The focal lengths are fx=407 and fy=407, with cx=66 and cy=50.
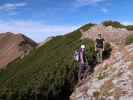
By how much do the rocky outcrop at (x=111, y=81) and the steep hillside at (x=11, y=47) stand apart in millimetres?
40217

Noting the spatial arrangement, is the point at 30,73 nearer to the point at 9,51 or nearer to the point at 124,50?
the point at 124,50

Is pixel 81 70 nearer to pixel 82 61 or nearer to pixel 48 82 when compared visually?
pixel 82 61

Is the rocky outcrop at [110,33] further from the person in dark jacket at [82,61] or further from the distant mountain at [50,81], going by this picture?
the person in dark jacket at [82,61]

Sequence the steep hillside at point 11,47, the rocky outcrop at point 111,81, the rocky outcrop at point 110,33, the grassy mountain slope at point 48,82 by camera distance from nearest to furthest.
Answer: the rocky outcrop at point 111,81
the grassy mountain slope at point 48,82
the rocky outcrop at point 110,33
the steep hillside at point 11,47

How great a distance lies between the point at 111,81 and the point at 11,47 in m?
55.1

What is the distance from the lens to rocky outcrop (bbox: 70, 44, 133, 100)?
28766mm

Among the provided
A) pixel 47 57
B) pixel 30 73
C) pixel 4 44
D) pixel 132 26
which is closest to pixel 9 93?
pixel 30 73

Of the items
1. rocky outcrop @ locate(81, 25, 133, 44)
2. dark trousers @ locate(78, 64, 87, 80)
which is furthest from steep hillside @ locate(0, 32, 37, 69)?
dark trousers @ locate(78, 64, 87, 80)

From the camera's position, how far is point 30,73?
43.4 m

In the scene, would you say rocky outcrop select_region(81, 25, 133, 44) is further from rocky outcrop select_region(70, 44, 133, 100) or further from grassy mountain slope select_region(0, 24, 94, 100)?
rocky outcrop select_region(70, 44, 133, 100)

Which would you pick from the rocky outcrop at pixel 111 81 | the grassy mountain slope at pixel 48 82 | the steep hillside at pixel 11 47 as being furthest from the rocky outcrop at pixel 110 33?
the steep hillside at pixel 11 47

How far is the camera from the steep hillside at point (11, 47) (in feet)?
254

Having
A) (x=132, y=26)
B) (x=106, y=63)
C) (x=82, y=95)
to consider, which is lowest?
(x=82, y=95)

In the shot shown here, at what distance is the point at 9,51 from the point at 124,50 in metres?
47.3
